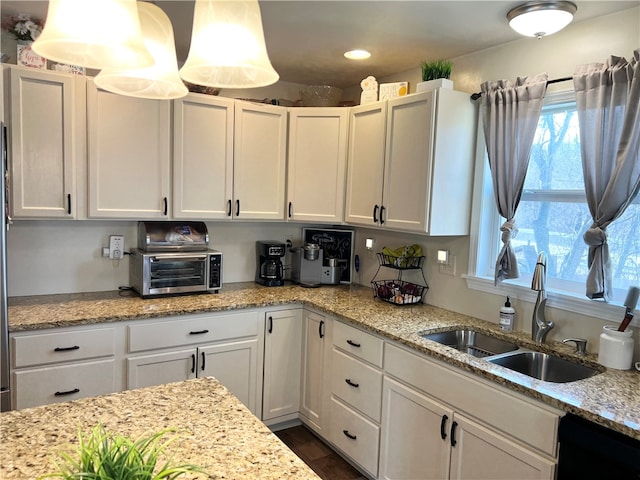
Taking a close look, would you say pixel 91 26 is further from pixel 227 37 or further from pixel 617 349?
pixel 617 349

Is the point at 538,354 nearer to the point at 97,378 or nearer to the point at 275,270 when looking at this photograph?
the point at 275,270

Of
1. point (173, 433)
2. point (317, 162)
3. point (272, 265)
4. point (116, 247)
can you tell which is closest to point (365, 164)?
point (317, 162)

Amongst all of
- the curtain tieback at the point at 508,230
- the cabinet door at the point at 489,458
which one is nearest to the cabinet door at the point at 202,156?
the curtain tieback at the point at 508,230

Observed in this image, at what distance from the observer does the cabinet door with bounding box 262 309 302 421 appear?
3.09 m

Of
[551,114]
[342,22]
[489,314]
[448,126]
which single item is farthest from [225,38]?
[489,314]

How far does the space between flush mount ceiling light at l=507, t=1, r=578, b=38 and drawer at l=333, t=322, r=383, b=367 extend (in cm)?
168

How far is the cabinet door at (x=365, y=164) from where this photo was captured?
3.07 meters

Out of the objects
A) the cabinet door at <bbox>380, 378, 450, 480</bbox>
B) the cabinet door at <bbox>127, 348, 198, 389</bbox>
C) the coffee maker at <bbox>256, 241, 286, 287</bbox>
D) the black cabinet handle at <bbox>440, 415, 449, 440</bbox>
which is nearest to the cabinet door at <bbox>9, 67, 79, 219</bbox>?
the cabinet door at <bbox>127, 348, 198, 389</bbox>

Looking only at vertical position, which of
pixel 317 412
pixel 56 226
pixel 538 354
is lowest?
pixel 317 412

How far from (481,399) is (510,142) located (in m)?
1.37

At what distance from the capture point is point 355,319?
8.79ft

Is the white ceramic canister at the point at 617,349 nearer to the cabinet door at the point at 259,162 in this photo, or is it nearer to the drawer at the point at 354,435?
the drawer at the point at 354,435

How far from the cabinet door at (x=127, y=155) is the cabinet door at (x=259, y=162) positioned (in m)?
0.47

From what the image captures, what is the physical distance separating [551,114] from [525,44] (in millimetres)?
415
